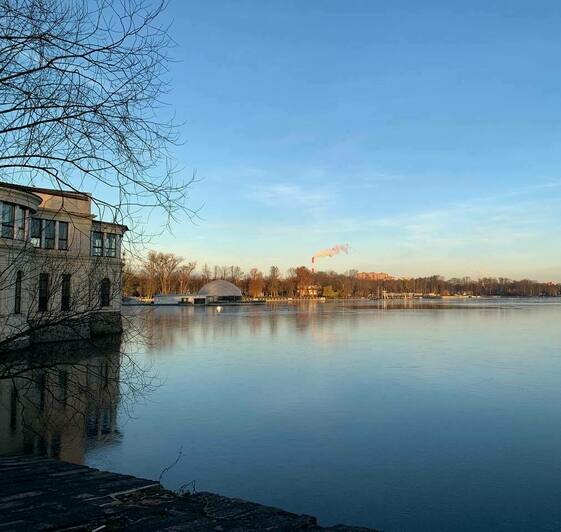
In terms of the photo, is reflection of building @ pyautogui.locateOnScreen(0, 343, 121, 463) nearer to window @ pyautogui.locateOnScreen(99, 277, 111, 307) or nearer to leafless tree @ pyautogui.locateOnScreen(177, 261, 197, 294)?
window @ pyautogui.locateOnScreen(99, 277, 111, 307)

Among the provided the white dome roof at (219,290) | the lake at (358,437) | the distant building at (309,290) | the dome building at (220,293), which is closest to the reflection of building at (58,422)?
the lake at (358,437)

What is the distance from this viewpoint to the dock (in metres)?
4.99

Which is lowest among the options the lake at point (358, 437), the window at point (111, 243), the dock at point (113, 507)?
the lake at point (358, 437)

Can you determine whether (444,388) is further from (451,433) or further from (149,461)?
(149,461)

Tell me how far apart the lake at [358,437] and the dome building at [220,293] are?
298 ft

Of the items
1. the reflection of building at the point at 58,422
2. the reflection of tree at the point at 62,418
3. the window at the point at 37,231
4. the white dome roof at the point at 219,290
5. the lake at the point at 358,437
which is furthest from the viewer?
the white dome roof at the point at 219,290

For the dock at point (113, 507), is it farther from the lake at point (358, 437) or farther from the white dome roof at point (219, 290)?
the white dome roof at point (219, 290)

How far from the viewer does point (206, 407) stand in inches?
482

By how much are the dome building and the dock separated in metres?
102

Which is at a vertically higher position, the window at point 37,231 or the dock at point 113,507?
the window at point 37,231

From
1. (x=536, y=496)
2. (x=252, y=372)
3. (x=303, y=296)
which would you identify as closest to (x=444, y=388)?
(x=252, y=372)

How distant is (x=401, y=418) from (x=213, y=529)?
6.79m

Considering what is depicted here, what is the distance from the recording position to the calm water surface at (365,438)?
6.76 meters

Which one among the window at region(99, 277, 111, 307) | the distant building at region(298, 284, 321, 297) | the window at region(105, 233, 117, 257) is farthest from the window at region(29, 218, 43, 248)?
the distant building at region(298, 284, 321, 297)
